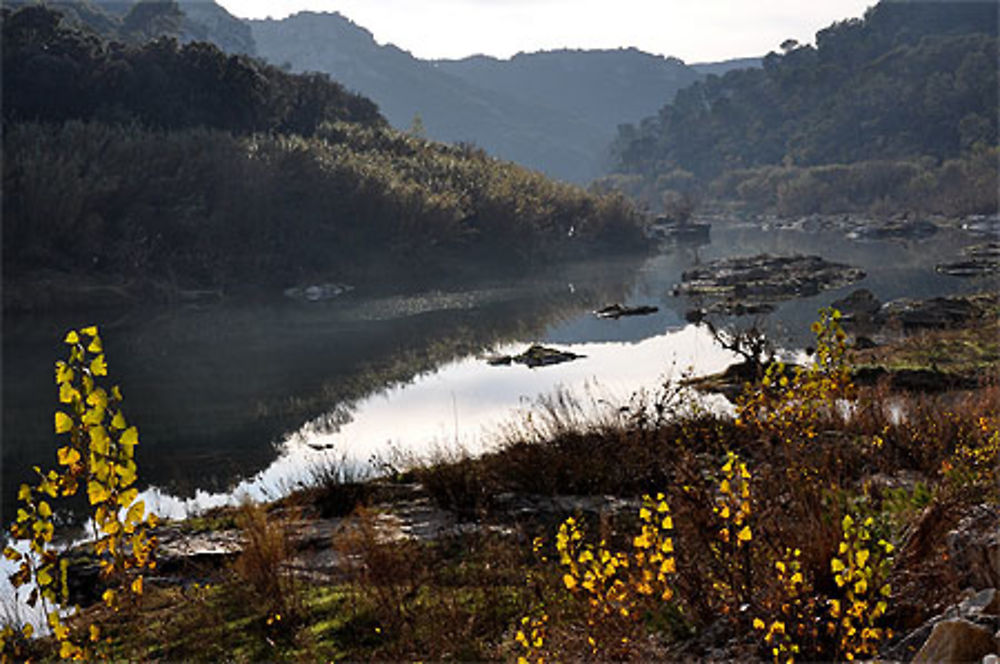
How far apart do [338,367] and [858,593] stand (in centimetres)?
2630

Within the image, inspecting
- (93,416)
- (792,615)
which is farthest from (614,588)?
(93,416)

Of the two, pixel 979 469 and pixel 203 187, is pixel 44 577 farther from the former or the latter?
pixel 203 187

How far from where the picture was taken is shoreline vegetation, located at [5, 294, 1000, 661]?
16.2ft

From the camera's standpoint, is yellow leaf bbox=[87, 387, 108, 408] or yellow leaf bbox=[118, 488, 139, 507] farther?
yellow leaf bbox=[118, 488, 139, 507]

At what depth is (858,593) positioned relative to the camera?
438 cm

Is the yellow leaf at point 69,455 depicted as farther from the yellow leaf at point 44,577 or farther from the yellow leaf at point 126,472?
the yellow leaf at point 44,577

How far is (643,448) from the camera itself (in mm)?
11500

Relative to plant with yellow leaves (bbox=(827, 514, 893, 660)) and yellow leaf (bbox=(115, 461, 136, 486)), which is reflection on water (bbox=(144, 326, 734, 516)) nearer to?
plant with yellow leaves (bbox=(827, 514, 893, 660))

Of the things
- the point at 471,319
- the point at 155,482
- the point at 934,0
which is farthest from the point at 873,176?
the point at 155,482

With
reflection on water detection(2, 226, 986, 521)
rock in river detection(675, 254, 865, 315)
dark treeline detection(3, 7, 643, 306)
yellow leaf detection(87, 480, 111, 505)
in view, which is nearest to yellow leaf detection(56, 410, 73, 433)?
yellow leaf detection(87, 480, 111, 505)

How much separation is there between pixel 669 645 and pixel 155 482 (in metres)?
13.8

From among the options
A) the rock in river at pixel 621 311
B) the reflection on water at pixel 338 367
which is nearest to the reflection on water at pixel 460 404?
the reflection on water at pixel 338 367

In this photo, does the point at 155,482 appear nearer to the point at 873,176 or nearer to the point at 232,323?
the point at 232,323

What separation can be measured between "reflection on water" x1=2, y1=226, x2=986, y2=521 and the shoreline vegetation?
4158 millimetres
